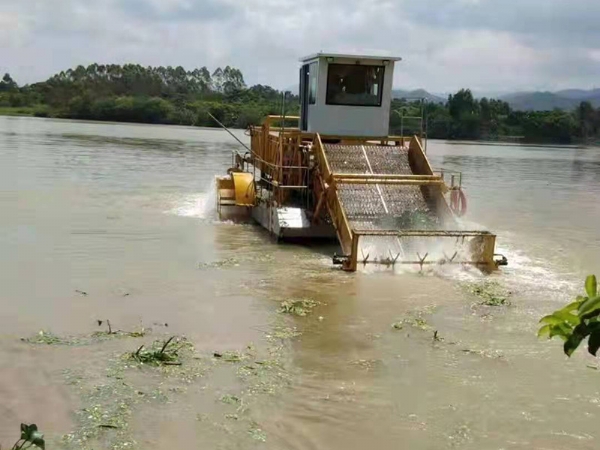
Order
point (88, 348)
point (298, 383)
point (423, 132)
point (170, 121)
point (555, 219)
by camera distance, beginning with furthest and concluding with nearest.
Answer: point (170, 121) < point (555, 219) < point (423, 132) < point (88, 348) < point (298, 383)

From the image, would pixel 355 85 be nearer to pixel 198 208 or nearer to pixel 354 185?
pixel 354 185

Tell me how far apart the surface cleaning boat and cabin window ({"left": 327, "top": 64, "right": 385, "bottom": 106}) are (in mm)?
22

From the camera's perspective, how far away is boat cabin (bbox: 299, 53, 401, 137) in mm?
16203

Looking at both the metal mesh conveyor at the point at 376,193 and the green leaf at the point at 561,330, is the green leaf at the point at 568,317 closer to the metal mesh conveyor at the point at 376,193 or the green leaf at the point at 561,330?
the green leaf at the point at 561,330

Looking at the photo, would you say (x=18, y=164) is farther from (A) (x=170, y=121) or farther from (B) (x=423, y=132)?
(A) (x=170, y=121)

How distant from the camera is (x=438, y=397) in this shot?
7117 millimetres

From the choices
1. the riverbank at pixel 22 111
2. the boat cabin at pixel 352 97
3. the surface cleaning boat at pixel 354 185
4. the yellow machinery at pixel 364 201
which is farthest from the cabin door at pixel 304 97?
the riverbank at pixel 22 111

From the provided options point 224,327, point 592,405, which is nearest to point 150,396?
point 224,327

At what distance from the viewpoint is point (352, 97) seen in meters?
16.4

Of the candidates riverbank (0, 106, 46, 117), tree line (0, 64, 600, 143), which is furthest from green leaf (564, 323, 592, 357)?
riverbank (0, 106, 46, 117)

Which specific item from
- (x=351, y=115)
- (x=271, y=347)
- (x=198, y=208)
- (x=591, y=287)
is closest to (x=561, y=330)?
(x=591, y=287)

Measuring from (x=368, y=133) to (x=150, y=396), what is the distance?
1074 centimetres

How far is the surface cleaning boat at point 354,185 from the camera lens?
1298 centimetres

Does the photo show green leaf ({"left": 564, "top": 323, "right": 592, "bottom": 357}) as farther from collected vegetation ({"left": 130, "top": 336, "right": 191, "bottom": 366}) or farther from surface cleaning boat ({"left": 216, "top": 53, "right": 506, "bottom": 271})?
surface cleaning boat ({"left": 216, "top": 53, "right": 506, "bottom": 271})
